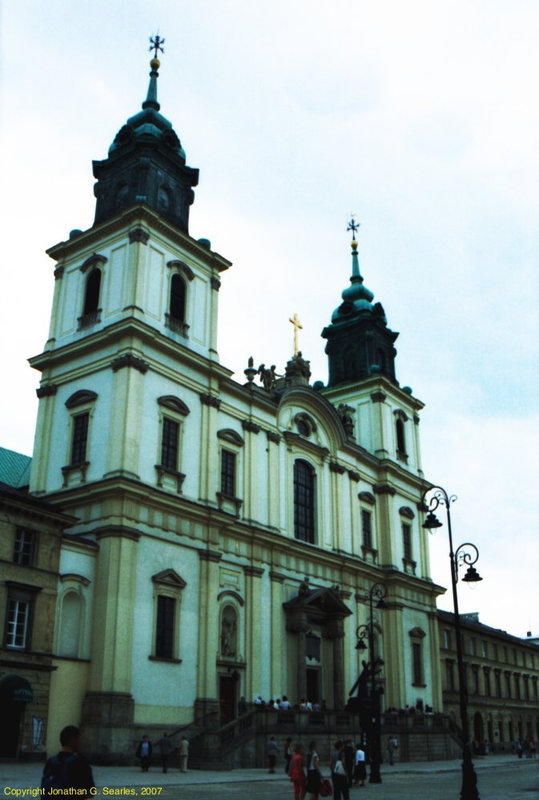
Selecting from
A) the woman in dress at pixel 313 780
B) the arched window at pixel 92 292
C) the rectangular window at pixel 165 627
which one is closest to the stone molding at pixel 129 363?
the arched window at pixel 92 292

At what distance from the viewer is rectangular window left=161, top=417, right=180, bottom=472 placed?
3275 centimetres

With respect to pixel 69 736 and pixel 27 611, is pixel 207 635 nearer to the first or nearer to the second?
pixel 27 611

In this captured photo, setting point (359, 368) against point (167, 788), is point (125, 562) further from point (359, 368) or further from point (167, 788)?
point (359, 368)

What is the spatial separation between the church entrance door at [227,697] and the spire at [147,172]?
19916 millimetres

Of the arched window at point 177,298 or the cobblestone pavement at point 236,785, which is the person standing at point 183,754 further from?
the arched window at point 177,298

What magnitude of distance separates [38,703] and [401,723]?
748 inches

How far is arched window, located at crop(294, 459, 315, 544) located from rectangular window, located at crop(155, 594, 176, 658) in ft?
34.8

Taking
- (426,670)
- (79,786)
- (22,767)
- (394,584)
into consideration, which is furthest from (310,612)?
(79,786)

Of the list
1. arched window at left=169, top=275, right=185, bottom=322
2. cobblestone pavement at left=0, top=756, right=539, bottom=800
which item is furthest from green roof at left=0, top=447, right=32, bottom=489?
cobblestone pavement at left=0, top=756, right=539, bottom=800

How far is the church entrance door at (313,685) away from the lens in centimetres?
3772

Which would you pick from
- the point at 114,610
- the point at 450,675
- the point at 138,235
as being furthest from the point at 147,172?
the point at 450,675

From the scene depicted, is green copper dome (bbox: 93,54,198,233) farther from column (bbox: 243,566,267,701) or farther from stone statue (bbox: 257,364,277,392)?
column (bbox: 243,566,267,701)

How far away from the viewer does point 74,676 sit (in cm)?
2748

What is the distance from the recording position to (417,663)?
46250 mm
